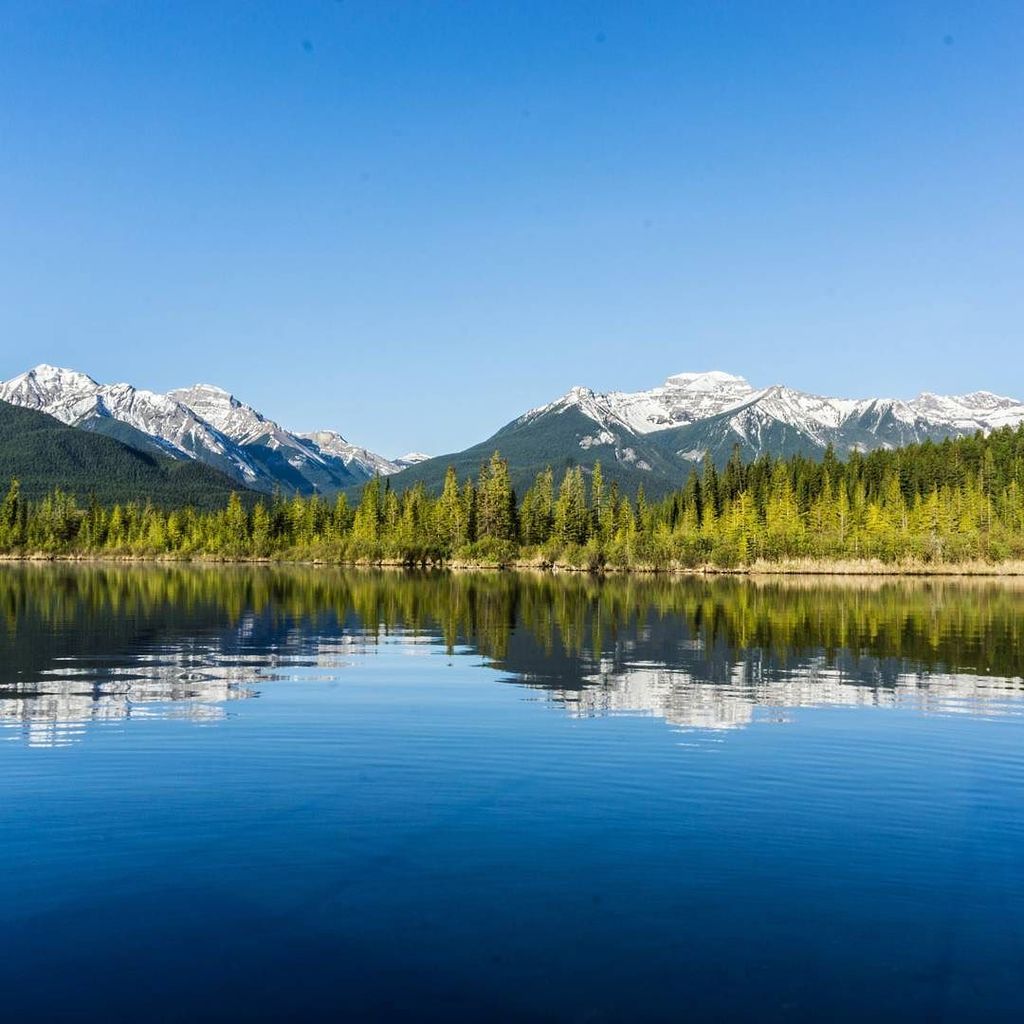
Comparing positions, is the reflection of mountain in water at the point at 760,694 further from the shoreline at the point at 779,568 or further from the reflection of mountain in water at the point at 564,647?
the shoreline at the point at 779,568

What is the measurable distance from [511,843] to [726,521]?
15463 centimetres

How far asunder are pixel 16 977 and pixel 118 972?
0.99 m

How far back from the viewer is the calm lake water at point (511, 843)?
10375mm

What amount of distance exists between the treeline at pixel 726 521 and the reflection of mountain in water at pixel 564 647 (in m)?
65.9

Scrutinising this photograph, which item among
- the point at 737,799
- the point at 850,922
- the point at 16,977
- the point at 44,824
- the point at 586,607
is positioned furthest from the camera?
the point at 586,607

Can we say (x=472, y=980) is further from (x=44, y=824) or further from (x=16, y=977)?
(x=44, y=824)

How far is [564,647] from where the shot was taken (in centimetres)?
4312

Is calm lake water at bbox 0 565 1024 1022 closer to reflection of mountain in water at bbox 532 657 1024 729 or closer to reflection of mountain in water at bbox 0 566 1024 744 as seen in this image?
reflection of mountain in water at bbox 532 657 1024 729

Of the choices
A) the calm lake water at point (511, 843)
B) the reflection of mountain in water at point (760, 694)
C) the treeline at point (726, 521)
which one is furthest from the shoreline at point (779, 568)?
the calm lake water at point (511, 843)

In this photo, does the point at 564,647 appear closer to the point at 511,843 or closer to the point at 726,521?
the point at 511,843

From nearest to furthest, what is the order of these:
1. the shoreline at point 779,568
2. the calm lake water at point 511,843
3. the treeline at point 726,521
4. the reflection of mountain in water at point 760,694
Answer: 1. the calm lake water at point 511,843
2. the reflection of mountain in water at point 760,694
3. the shoreline at point 779,568
4. the treeline at point 726,521

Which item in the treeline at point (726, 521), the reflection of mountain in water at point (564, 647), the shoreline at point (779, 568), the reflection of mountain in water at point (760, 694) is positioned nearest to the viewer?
the reflection of mountain in water at point (760, 694)

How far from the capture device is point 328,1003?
32.4 ft

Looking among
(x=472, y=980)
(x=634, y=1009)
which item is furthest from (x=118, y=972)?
(x=634, y=1009)
